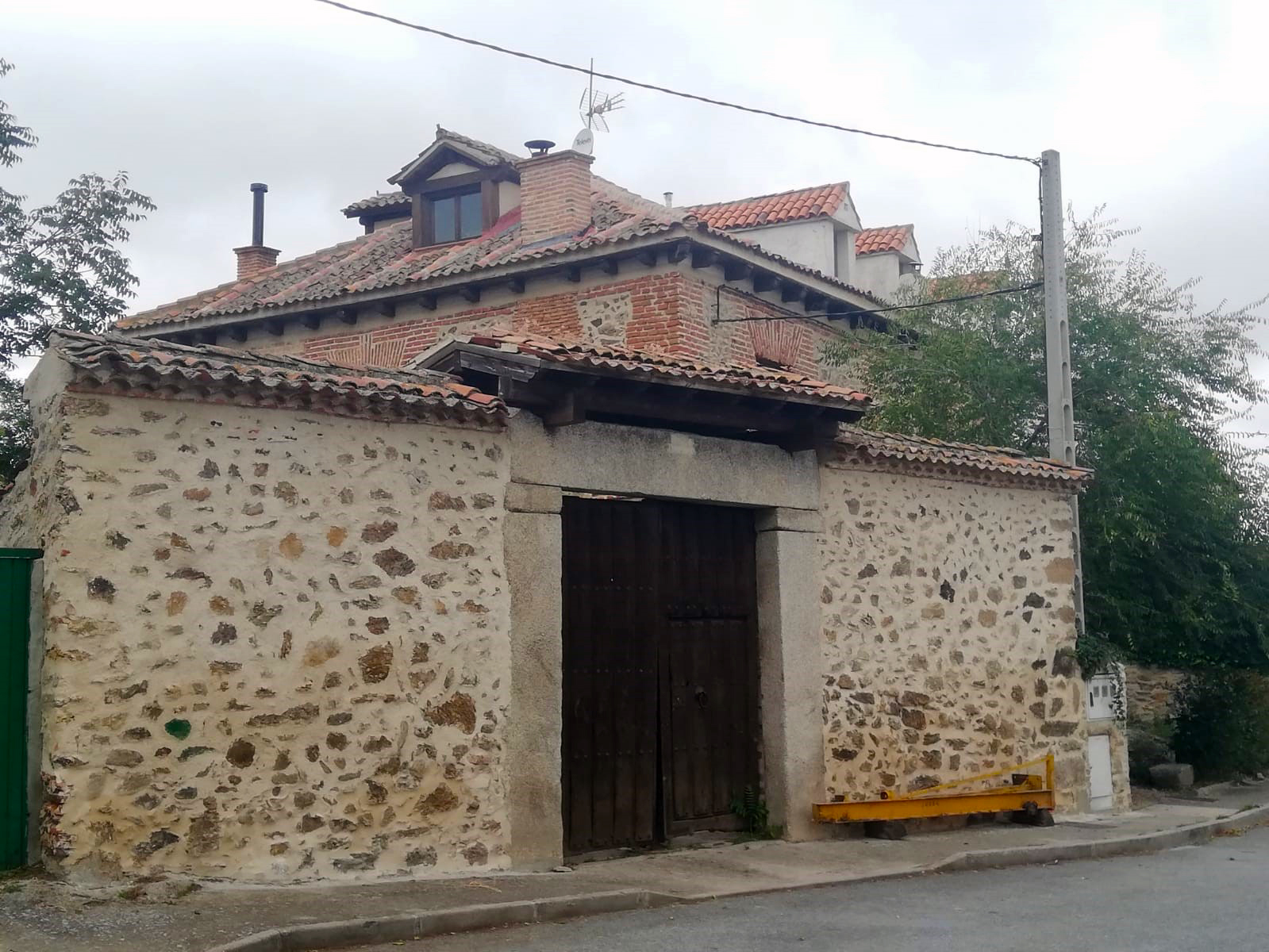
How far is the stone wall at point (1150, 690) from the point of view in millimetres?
17766

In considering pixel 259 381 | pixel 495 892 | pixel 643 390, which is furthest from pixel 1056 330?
pixel 259 381

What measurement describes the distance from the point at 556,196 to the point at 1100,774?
926cm

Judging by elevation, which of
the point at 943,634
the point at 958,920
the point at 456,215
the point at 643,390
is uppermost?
the point at 456,215

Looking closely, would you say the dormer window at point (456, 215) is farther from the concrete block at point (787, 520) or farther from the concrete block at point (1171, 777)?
the concrete block at point (1171, 777)

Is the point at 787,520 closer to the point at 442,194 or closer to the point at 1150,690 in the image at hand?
Answer: the point at 1150,690

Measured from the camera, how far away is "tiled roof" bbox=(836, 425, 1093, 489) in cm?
1070

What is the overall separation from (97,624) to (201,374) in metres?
1.37

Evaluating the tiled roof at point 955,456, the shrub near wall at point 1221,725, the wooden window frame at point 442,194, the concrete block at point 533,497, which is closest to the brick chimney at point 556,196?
the wooden window frame at point 442,194

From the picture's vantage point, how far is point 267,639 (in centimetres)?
742

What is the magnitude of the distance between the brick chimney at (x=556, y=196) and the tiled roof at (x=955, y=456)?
645 centimetres

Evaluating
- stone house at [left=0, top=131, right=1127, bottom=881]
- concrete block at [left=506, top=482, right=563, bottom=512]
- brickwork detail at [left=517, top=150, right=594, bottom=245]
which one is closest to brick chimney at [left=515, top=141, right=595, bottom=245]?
brickwork detail at [left=517, top=150, right=594, bottom=245]

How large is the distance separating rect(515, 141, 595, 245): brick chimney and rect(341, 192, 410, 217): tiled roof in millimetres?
4489

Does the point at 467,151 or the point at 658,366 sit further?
the point at 467,151

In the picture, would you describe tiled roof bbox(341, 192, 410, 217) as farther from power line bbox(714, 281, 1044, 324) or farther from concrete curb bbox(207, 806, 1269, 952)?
concrete curb bbox(207, 806, 1269, 952)
